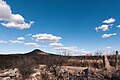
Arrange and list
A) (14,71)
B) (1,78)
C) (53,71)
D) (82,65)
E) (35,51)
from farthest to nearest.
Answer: (35,51), (82,65), (53,71), (14,71), (1,78)

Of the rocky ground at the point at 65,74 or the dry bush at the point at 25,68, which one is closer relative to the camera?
the rocky ground at the point at 65,74

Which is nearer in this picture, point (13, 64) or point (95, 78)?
point (95, 78)

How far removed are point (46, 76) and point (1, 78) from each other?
11.8 feet

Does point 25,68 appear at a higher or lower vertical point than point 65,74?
higher

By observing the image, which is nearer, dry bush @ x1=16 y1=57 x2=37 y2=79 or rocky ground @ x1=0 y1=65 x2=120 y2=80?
rocky ground @ x1=0 y1=65 x2=120 y2=80

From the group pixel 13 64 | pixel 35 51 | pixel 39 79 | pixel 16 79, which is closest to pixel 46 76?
pixel 39 79

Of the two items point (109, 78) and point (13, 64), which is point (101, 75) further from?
point (13, 64)

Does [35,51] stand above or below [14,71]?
above

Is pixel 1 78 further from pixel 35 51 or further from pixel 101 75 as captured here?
pixel 35 51

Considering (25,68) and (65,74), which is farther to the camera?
(65,74)

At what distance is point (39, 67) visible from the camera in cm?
2069

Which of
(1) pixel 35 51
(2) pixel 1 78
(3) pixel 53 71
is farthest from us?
(1) pixel 35 51

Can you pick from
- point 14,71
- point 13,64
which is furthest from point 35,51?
point 14,71

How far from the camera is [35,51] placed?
32562mm
